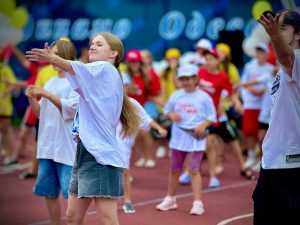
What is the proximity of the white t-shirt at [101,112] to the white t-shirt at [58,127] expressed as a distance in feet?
3.37

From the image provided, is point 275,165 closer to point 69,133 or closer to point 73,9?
point 69,133

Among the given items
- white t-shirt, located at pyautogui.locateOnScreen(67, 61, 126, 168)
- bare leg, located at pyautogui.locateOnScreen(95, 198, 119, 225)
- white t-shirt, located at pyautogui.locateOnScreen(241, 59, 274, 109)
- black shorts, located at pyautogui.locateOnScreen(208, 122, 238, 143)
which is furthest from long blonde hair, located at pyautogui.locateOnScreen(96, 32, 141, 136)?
white t-shirt, located at pyautogui.locateOnScreen(241, 59, 274, 109)

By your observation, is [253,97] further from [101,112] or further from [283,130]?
[283,130]

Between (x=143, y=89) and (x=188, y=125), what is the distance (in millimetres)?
2428

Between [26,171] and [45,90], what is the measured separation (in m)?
4.53

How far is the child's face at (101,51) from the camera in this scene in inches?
206

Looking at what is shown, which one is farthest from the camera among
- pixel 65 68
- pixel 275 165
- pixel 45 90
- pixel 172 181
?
pixel 172 181

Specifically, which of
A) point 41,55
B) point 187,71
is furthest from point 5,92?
point 41,55

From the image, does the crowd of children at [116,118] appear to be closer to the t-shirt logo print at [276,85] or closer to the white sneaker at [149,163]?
the white sneaker at [149,163]

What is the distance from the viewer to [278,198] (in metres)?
4.37

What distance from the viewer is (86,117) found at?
5.04 m

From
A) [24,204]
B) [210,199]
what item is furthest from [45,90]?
[210,199]

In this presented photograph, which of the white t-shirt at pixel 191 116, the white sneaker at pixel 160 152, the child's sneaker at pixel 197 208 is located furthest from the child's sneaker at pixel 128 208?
the white sneaker at pixel 160 152

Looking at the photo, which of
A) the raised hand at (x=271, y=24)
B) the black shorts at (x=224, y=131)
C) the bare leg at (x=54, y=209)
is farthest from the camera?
the black shorts at (x=224, y=131)
